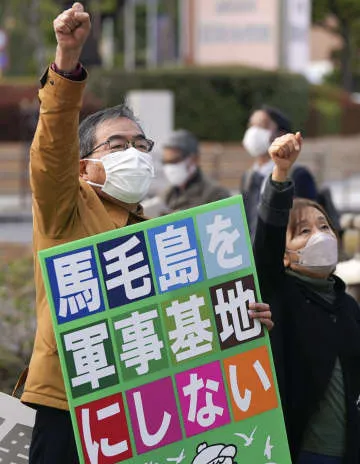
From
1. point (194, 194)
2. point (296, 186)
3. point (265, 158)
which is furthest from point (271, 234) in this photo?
point (194, 194)

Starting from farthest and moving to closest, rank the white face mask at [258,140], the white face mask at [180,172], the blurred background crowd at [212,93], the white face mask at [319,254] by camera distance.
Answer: the blurred background crowd at [212,93] < the white face mask at [180,172] < the white face mask at [258,140] < the white face mask at [319,254]

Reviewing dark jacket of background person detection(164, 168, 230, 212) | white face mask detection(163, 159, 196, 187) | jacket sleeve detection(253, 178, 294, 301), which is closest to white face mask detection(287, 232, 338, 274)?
jacket sleeve detection(253, 178, 294, 301)

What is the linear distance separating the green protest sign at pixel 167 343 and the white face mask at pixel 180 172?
4.36 metres

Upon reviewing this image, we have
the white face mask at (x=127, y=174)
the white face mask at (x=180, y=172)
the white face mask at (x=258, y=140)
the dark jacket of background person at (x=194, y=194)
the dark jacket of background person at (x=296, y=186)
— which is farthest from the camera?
the white face mask at (x=180, y=172)

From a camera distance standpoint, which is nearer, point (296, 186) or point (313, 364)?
point (313, 364)

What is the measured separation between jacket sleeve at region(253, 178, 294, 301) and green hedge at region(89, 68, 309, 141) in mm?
23254

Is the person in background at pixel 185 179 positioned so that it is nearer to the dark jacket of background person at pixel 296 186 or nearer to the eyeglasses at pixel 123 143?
the dark jacket of background person at pixel 296 186

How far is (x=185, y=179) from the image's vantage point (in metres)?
8.21

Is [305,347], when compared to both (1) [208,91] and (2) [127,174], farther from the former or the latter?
(1) [208,91]

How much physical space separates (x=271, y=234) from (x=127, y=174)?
22.5 inches

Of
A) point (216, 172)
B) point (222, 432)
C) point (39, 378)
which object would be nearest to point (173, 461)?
point (222, 432)

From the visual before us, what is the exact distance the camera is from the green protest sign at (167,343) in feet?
11.6

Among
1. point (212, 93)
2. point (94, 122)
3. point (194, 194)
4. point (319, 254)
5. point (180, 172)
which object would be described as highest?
point (94, 122)

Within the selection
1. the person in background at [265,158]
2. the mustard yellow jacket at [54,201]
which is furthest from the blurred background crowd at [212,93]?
the mustard yellow jacket at [54,201]
